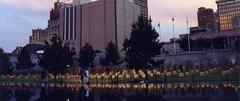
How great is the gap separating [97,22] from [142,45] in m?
99.6

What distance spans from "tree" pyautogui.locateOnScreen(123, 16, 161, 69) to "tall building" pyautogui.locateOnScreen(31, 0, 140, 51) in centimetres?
8631

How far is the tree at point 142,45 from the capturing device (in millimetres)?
45031

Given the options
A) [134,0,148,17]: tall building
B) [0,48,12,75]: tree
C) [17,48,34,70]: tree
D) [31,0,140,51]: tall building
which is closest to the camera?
→ [0,48,12,75]: tree

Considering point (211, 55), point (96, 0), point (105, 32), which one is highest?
point (96, 0)

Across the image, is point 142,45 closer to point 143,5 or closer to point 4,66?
point 4,66

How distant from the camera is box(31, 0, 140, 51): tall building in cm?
13688

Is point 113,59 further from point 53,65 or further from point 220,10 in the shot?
point 220,10

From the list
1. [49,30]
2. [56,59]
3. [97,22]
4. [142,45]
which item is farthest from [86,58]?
[49,30]

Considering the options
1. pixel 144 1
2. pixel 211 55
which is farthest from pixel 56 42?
pixel 144 1

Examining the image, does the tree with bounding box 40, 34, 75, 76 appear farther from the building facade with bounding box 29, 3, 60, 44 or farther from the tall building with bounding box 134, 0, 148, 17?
the tall building with bounding box 134, 0, 148, 17

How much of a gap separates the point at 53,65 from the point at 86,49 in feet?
49.6

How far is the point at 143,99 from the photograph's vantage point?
2225cm

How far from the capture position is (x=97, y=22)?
14338 centimetres

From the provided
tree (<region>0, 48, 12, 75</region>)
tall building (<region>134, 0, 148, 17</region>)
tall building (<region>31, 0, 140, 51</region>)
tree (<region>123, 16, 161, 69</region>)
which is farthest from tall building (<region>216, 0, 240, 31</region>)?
tree (<region>0, 48, 12, 75</region>)
